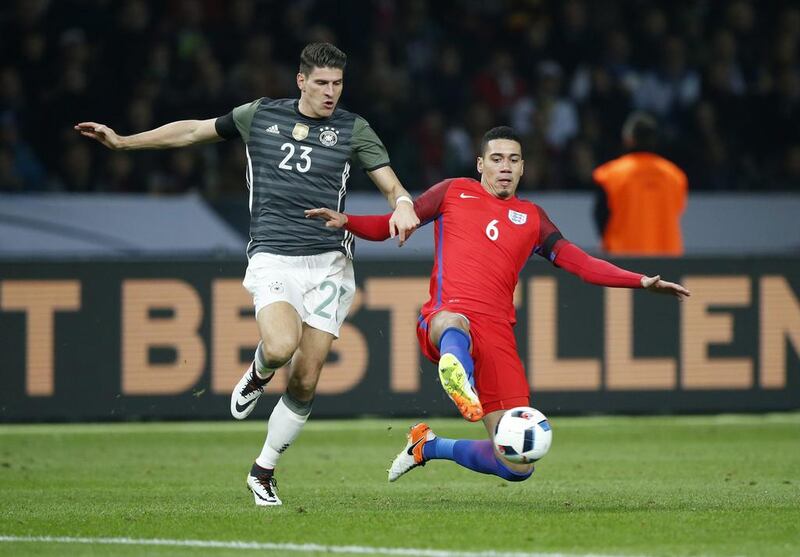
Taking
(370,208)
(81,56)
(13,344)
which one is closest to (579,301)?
(370,208)

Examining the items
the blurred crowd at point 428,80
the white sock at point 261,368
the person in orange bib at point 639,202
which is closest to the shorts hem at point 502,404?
Result: the white sock at point 261,368

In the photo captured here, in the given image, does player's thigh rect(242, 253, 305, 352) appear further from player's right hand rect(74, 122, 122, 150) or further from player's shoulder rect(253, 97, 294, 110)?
player's right hand rect(74, 122, 122, 150)

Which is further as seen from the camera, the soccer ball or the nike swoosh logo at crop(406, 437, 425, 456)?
the nike swoosh logo at crop(406, 437, 425, 456)

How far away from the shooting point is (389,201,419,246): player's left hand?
23.7 ft

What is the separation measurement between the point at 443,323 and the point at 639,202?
5.66 meters

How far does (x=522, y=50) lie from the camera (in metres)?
16.6

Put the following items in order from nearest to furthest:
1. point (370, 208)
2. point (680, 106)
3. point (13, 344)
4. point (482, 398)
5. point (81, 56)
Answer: point (482, 398)
point (13, 344)
point (370, 208)
point (81, 56)
point (680, 106)

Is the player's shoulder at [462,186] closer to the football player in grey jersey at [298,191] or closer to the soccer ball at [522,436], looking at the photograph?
the football player in grey jersey at [298,191]

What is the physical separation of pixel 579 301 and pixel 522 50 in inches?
198

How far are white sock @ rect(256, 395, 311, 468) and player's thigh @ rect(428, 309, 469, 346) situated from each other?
0.80 meters

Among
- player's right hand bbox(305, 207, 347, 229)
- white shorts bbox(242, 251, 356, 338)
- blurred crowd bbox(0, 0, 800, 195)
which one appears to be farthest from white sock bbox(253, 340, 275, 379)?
blurred crowd bbox(0, 0, 800, 195)

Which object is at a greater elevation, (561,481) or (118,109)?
(118,109)

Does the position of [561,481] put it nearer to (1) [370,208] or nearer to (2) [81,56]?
(1) [370,208]

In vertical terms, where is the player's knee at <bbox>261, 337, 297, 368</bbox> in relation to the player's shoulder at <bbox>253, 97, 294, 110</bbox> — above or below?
below
